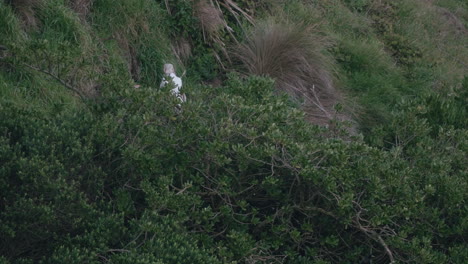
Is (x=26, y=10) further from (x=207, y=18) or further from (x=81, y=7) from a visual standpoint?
(x=207, y=18)

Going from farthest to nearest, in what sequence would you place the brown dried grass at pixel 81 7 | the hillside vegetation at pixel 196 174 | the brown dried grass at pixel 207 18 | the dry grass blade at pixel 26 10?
the brown dried grass at pixel 207 18 → the brown dried grass at pixel 81 7 → the dry grass blade at pixel 26 10 → the hillside vegetation at pixel 196 174

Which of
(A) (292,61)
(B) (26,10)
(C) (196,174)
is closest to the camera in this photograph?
(C) (196,174)

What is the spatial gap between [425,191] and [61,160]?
8.79 ft

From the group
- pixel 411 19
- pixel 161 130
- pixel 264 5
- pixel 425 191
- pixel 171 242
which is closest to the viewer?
pixel 171 242

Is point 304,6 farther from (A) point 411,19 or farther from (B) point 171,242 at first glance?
(B) point 171,242

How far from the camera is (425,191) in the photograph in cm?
569

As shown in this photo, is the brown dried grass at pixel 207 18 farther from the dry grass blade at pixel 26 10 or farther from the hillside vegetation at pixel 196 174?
the dry grass blade at pixel 26 10

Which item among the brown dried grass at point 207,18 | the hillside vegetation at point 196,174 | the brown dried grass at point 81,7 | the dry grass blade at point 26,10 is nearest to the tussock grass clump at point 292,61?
the brown dried grass at point 207,18

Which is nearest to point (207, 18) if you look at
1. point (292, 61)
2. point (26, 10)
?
point (292, 61)

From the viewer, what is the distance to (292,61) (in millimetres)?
9320

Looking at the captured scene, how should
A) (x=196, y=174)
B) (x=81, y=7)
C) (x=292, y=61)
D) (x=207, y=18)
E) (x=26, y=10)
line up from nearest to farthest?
(x=196, y=174) → (x=26, y=10) → (x=81, y=7) → (x=207, y=18) → (x=292, y=61)

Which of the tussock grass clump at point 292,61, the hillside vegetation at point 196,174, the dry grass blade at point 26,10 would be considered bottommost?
the tussock grass clump at point 292,61

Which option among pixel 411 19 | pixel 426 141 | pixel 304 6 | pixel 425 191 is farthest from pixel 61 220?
pixel 411 19

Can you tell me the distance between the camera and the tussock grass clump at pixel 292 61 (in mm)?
9180
